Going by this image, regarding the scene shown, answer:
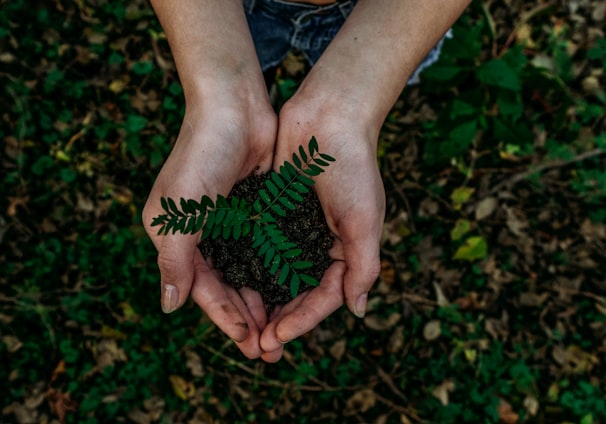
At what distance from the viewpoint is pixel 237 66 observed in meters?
2.60

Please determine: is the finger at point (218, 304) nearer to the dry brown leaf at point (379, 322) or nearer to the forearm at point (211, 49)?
the forearm at point (211, 49)

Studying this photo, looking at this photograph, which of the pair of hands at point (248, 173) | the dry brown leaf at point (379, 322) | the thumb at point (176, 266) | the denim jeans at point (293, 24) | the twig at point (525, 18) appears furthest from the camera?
the twig at point (525, 18)

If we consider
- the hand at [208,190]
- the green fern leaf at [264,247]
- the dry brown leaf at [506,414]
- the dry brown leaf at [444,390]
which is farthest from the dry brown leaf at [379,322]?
the green fern leaf at [264,247]

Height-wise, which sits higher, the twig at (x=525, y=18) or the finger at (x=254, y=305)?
the finger at (x=254, y=305)

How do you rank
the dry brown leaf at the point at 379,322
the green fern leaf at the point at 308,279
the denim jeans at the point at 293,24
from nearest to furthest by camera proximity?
the green fern leaf at the point at 308,279, the denim jeans at the point at 293,24, the dry brown leaf at the point at 379,322

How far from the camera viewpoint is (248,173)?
8.89 ft

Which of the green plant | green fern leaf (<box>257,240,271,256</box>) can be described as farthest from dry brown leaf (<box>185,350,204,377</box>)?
green fern leaf (<box>257,240,271,256</box>)

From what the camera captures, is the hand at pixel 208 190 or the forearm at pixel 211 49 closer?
the hand at pixel 208 190

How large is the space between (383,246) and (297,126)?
68.3 inches

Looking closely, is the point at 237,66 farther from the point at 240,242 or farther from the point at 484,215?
the point at 484,215

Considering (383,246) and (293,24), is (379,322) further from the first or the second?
(293,24)

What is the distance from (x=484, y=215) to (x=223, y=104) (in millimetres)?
2477

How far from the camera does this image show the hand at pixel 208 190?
236 cm

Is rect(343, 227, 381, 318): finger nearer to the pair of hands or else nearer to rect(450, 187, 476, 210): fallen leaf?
the pair of hands
